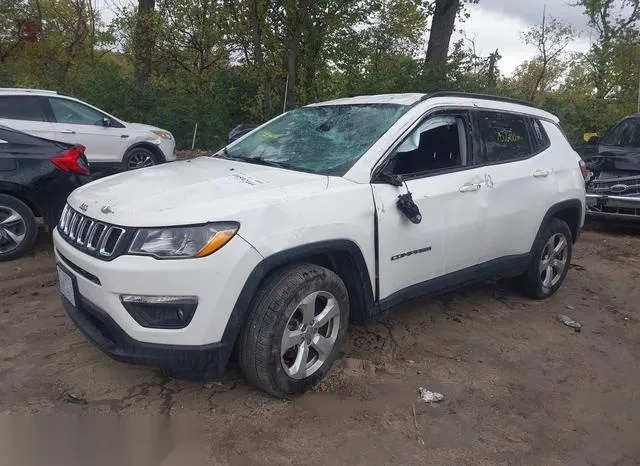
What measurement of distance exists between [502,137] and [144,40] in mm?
15549

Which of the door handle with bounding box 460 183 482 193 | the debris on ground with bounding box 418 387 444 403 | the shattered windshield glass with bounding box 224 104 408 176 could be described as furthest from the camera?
the door handle with bounding box 460 183 482 193

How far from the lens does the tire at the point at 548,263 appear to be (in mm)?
5090

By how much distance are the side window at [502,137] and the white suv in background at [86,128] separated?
7.10 m

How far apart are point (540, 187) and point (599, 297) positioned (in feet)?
4.90

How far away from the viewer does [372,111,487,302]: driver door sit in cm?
367

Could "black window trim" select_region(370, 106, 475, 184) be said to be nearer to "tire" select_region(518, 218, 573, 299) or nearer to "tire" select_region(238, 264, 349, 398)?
"tire" select_region(238, 264, 349, 398)

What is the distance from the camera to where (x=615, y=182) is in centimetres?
802

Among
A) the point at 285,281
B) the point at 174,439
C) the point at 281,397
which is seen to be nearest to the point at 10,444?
the point at 174,439

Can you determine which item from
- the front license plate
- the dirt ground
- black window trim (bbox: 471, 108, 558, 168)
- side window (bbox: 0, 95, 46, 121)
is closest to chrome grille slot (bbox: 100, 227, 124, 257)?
the front license plate

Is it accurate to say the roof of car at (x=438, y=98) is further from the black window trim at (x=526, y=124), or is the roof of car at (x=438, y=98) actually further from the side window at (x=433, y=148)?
the side window at (x=433, y=148)

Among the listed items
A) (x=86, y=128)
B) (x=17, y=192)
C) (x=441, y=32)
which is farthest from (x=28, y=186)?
(x=441, y=32)

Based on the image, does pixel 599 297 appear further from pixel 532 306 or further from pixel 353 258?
pixel 353 258

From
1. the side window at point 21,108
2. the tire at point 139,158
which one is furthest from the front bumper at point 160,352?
the tire at point 139,158

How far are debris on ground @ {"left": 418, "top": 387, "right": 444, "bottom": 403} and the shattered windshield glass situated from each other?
144cm
